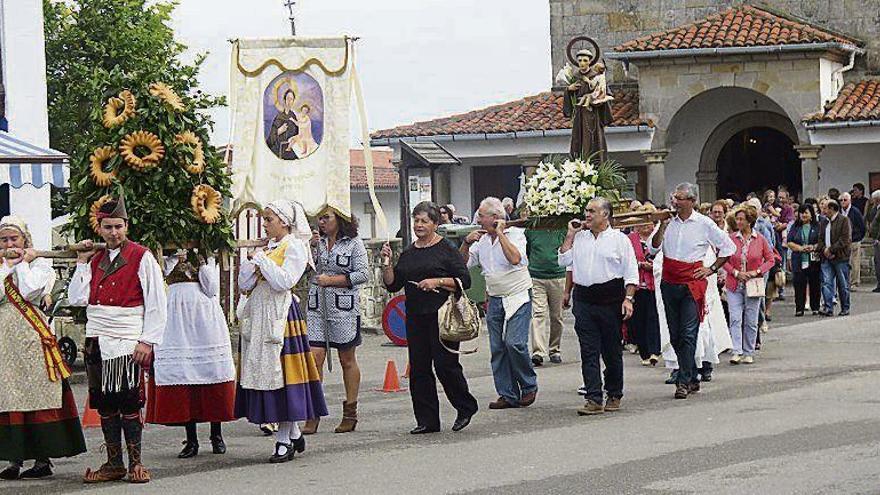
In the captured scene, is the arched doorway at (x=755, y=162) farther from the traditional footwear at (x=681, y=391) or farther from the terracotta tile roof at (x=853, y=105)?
the traditional footwear at (x=681, y=391)

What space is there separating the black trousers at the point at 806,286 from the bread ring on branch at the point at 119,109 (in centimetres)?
1478

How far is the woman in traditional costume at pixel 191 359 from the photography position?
37.7 ft

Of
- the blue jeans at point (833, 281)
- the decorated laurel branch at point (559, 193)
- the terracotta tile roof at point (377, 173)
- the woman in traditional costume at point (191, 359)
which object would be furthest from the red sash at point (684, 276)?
the terracotta tile roof at point (377, 173)

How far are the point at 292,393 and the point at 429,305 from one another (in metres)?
1.85

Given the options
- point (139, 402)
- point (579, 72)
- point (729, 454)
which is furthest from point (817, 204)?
point (139, 402)

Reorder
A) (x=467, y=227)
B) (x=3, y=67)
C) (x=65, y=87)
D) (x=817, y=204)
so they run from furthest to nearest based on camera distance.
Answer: (x=65, y=87)
(x=817, y=204)
(x=467, y=227)
(x=3, y=67)

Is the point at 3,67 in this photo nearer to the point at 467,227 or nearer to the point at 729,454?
the point at 467,227

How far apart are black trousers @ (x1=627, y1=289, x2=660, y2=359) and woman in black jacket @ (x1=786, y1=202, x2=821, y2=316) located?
7.31 meters

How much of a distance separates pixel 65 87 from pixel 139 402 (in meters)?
33.6

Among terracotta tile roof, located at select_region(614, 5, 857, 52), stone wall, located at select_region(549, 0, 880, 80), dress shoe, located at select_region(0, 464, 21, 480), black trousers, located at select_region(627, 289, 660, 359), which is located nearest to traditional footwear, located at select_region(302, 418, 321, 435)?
dress shoe, located at select_region(0, 464, 21, 480)

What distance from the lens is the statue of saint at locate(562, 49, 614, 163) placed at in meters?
23.8

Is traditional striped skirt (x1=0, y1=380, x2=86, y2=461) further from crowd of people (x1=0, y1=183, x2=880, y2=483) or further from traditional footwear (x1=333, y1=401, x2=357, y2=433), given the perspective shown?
traditional footwear (x1=333, y1=401, x2=357, y2=433)

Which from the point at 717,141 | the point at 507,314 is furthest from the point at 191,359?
the point at 717,141

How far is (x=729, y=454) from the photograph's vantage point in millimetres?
10992
